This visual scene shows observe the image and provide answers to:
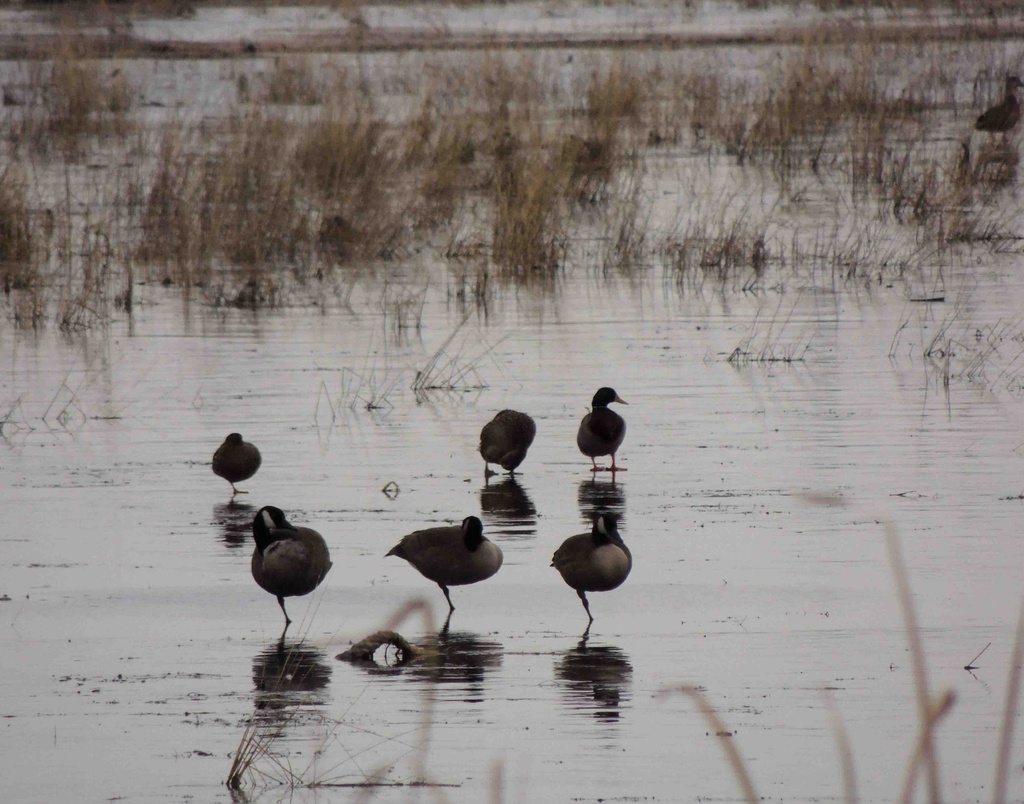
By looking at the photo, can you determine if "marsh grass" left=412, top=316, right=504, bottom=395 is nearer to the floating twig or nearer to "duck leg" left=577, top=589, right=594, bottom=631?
"duck leg" left=577, top=589, right=594, bottom=631

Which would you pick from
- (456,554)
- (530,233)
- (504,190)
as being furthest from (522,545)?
(504,190)

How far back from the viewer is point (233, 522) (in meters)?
10.5

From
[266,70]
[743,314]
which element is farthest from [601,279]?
[266,70]

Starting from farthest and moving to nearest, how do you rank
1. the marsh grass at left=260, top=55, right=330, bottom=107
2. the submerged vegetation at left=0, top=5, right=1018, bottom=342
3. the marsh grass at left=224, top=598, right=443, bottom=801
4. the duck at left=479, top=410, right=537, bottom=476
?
→ the marsh grass at left=260, top=55, right=330, bottom=107 → the submerged vegetation at left=0, top=5, right=1018, bottom=342 → the duck at left=479, top=410, right=537, bottom=476 → the marsh grass at left=224, top=598, right=443, bottom=801

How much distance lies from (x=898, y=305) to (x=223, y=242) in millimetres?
7951

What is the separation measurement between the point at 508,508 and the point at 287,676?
3.22 m

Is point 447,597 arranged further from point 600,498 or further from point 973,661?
point 973,661

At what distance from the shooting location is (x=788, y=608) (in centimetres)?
A: 846

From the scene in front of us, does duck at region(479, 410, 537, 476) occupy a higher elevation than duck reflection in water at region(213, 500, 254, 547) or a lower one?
higher

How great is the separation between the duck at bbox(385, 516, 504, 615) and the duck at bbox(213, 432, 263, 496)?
8.72 feet

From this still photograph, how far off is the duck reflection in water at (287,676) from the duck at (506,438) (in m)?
3.16

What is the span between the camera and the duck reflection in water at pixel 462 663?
24.2ft

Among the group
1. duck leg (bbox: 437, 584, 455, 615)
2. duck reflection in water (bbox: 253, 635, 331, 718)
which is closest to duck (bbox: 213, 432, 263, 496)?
duck leg (bbox: 437, 584, 455, 615)

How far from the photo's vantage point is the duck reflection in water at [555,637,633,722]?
714 centimetres
